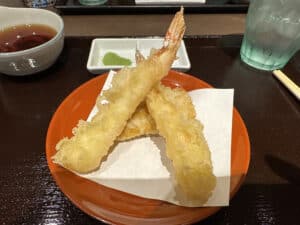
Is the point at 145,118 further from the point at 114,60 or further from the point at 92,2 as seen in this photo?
the point at 92,2

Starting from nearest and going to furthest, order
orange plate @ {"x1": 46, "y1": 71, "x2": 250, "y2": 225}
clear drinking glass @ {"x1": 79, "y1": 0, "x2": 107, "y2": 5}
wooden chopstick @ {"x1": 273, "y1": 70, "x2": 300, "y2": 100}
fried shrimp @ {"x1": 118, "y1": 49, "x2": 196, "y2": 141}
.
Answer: orange plate @ {"x1": 46, "y1": 71, "x2": 250, "y2": 225}, fried shrimp @ {"x1": 118, "y1": 49, "x2": 196, "y2": 141}, wooden chopstick @ {"x1": 273, "y1": 70, "x2": 300, "y2": 100}, clear drinking glass @ {"x1": 79, "y1": 0, "x2": 107, "y2": 5}

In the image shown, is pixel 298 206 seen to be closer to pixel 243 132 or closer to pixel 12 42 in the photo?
pixel 243 132

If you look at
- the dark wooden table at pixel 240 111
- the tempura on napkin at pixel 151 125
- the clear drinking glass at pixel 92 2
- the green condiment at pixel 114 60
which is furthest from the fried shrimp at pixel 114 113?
the clear drinking glass at pixel 92 2

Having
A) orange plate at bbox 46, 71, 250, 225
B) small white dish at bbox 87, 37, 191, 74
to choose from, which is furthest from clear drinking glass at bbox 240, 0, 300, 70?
orange plate at bbox 46, 71, 250, 225

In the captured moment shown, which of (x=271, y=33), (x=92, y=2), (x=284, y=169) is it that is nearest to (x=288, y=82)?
(x=271, y=33)

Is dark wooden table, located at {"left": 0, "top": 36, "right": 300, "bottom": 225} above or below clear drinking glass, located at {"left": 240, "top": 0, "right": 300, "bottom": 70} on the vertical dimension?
below

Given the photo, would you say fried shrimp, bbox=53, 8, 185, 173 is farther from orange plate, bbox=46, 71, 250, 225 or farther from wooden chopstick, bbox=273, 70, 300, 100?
wooden chopstick, bbox=273, 70, 300, 100

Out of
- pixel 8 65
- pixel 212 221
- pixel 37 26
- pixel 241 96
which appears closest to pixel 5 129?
pixel 8 65
